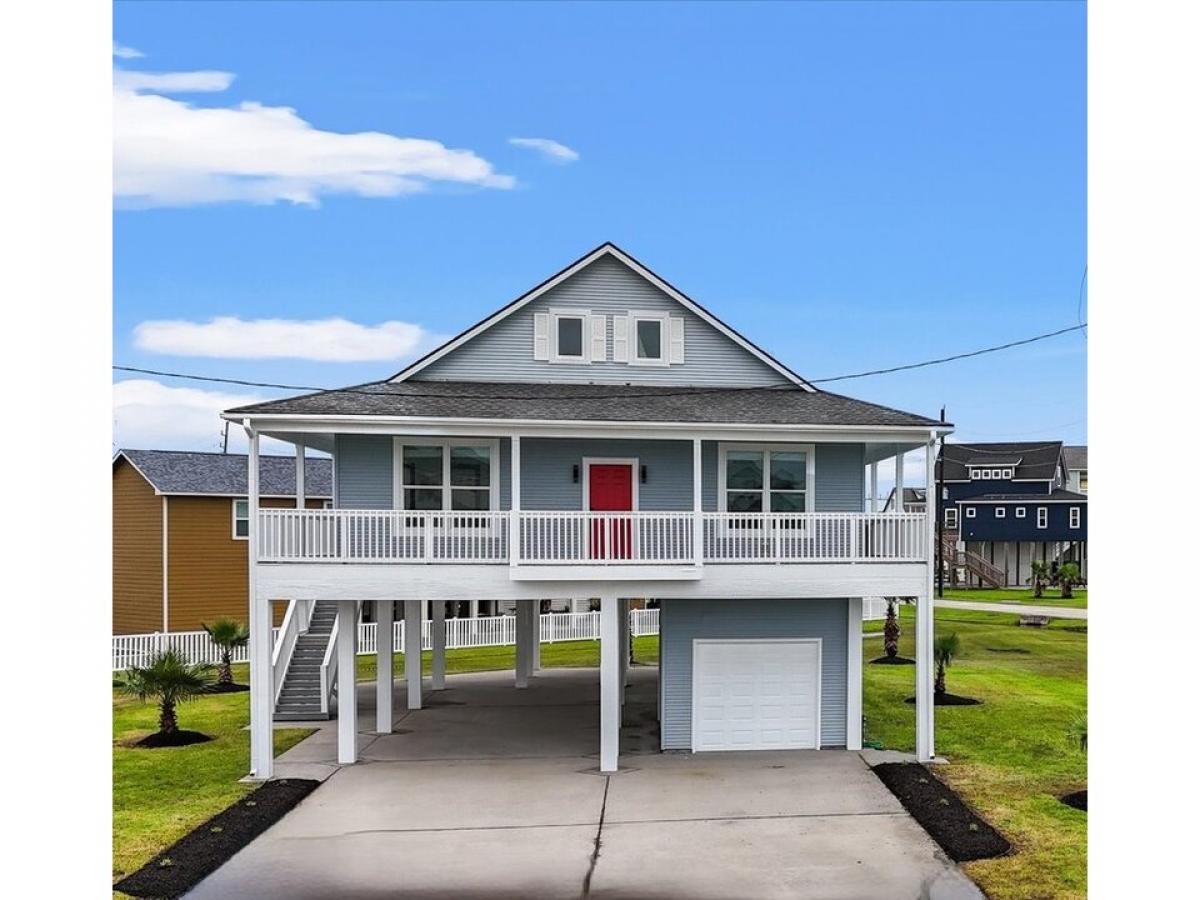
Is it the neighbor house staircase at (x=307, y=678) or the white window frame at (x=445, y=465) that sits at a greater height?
the white window frame at (x=445, y=465)

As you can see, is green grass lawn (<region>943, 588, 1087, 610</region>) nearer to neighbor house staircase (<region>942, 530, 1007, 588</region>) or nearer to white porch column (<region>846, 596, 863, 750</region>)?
neighbor house staircase (<region>942, 530, 1007, 588</region>)

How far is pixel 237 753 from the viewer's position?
61.3 ft

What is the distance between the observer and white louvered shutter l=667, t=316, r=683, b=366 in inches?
826

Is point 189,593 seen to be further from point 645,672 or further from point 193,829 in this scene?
point 193,829

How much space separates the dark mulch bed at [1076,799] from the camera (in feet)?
47.6

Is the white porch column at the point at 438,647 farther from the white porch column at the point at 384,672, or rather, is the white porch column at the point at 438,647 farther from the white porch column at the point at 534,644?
the white porch column at the point at 384,672

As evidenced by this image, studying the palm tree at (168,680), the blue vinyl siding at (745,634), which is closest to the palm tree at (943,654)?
the blue vinyl siding at (745,634)

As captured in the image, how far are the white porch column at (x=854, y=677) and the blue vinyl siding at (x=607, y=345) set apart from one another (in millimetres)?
4813

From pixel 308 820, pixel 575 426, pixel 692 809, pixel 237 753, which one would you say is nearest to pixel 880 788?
pixel 692 809

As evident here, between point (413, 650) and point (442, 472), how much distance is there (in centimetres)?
588

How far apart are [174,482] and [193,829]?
21.8 meters

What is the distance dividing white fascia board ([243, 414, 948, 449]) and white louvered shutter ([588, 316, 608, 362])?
4.23 m

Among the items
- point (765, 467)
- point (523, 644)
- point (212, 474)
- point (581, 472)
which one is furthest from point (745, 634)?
point (212, 474)
